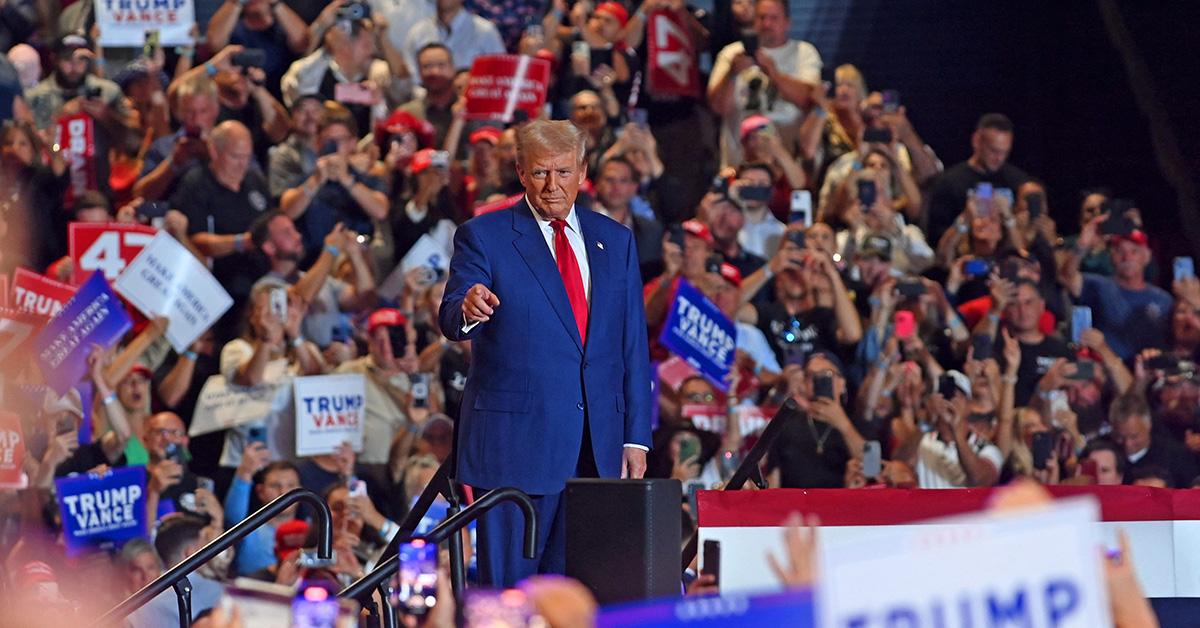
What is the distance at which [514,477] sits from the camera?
4402mm

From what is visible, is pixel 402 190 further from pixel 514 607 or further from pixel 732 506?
pixel 514 607

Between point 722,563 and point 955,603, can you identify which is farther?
point 722,563

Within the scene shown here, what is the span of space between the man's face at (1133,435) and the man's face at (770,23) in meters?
2.65

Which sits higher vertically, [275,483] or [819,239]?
[819,239]

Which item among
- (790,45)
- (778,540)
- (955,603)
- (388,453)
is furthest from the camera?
(790,45)

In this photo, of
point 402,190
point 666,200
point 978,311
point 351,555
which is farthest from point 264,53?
point 978,311

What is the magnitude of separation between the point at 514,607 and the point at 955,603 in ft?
2.09

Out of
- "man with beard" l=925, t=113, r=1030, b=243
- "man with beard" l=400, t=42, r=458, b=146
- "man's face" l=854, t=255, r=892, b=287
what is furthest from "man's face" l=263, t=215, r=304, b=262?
"man with beard" l=925, t=113, r=1030, b=243

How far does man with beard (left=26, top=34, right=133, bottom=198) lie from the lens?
8516 mm

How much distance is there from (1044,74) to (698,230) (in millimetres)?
2790

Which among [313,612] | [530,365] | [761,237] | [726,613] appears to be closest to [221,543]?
[530,365]

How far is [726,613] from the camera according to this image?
192cm

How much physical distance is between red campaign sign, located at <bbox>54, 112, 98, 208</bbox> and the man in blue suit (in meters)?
4.40

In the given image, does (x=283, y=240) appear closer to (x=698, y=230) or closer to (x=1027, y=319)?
(x=698, y=230)
